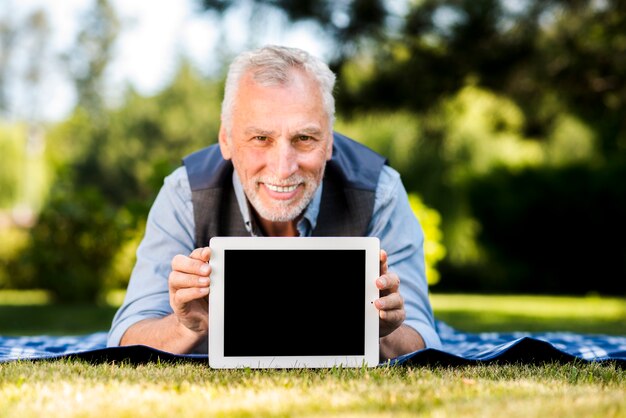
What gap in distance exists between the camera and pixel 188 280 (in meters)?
2.60

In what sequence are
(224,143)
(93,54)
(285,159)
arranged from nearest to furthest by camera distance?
(285,159)
(224,143)
(93,54)

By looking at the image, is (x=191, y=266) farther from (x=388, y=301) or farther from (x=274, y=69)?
(x=274, y=69)

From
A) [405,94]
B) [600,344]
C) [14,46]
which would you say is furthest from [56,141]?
[600,344]

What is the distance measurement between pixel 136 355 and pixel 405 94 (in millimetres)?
4957

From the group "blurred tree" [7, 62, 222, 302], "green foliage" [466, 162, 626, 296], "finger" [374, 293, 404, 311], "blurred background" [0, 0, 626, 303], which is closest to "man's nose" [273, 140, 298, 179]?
"finger" [374, 293, 404, 311]

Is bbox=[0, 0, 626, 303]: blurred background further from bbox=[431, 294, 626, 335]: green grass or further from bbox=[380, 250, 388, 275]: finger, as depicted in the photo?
bbox=[380, 250, 388, 275]: finger

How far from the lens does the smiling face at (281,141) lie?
296 cm

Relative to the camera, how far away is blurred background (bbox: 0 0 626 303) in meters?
7.07

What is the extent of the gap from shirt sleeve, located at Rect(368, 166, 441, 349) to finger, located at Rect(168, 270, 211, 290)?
0.84 metres

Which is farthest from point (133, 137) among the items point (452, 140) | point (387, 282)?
point (387, 282)

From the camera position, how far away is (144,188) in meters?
31.8

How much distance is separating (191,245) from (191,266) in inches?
32.5

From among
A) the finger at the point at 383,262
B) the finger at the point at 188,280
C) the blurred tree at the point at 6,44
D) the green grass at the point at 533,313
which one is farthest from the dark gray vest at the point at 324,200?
the blurred tree at the point at 6,44

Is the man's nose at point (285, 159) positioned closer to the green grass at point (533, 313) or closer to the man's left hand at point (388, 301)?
the man's left hand at point (388, 301)
